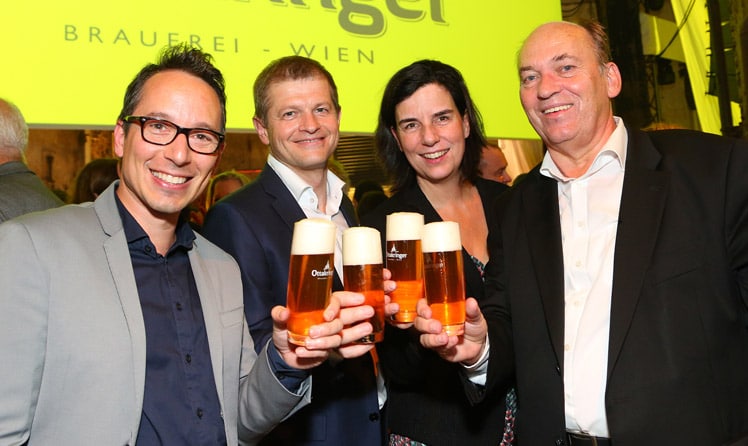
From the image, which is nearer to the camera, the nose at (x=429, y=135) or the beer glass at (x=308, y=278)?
the beer glass at (x=308, y=278)

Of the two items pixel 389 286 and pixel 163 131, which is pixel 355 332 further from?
pixel 163 131

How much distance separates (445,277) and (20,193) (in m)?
2.18

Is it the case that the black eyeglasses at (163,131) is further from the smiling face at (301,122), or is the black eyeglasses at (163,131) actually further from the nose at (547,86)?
the nose at (547,86)

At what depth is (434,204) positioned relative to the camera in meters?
2.61

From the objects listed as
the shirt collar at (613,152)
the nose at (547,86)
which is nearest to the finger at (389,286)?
the shirt collar at (613,152)

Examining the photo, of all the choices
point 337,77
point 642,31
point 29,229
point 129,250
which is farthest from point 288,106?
point 642,31

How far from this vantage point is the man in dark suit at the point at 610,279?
1607 mm

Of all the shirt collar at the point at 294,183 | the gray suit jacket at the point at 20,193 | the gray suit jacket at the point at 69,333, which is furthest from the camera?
the gray suit jacket at the point at 20,193

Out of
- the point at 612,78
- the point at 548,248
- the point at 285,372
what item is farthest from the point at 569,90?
the point at 285,372

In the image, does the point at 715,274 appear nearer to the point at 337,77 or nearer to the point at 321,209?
the point at 321,209

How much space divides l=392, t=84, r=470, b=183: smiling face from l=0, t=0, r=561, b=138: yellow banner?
114 centimetres

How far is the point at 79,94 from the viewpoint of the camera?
2977 mm

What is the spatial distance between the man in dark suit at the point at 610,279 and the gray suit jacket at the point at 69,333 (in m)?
0.72

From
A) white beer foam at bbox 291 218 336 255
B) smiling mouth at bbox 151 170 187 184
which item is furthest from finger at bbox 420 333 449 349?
smiling mouth at bbox 151 170 187 184
